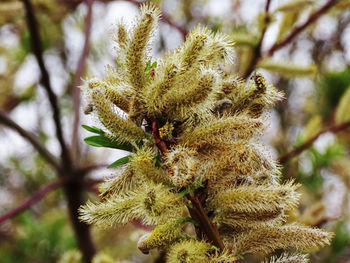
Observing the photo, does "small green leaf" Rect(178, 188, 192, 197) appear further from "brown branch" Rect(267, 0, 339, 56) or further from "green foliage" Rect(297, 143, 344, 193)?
"green foliage" Rect(297, 143, 344, 193)

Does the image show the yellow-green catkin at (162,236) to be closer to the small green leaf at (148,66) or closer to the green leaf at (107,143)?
the green leaf at (107,143)

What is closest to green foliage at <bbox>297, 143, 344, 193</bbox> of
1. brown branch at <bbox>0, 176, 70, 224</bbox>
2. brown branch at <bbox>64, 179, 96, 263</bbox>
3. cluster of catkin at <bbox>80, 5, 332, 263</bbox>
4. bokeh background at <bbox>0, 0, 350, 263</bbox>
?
bokeh background at <bbox>0, 0, 350, 263</bbox>

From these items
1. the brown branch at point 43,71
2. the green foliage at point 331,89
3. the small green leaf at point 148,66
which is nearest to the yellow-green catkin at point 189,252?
the small green leaf at point 148,66

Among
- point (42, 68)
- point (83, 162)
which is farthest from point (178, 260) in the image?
point (83, 162)

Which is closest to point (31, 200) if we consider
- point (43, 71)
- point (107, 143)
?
point (43, 71)

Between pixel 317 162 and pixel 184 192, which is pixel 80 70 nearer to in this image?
pixel 317 162

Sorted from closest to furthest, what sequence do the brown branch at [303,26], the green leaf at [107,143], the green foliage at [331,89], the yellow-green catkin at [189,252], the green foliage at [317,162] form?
the yellow-green catkin at [189,252] → the green leaf at [107,143] → the brown branch at [303,26] → the green foliage at [317,162] → the green foliage at [331,89]
